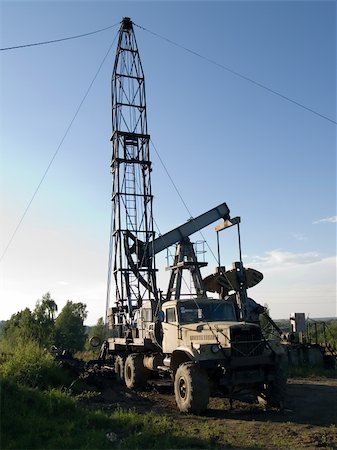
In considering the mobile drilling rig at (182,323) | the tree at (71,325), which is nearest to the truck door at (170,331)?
the mobile drilling rig at (182,323)

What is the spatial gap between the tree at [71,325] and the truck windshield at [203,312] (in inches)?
1750

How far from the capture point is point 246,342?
10680mm

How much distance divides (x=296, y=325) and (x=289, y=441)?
1435 cm

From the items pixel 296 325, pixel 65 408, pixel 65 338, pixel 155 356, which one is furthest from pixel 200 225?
pixel 65 338

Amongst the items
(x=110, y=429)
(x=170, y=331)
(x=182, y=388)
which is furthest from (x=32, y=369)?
(x=110, y=429)

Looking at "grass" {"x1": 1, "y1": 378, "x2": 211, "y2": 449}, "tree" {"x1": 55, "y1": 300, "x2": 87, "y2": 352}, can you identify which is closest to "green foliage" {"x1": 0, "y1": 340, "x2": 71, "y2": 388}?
"grass" {"x1": 1, "y1": 378, "x2": 211, "y2": 449}

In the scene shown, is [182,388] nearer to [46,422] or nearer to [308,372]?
[46,422]

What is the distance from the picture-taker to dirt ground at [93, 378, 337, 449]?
26.5ft

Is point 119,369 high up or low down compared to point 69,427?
up

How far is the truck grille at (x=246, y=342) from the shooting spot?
10562 mm

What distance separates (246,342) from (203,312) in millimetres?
1873

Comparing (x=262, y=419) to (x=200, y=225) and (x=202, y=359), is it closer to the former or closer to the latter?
(x=202, y=359)

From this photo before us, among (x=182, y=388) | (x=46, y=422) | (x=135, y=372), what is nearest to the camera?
(x=46, y=422)

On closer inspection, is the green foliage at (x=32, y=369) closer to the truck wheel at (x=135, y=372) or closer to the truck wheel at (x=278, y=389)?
the truck wheel at (x=135, y=372)
